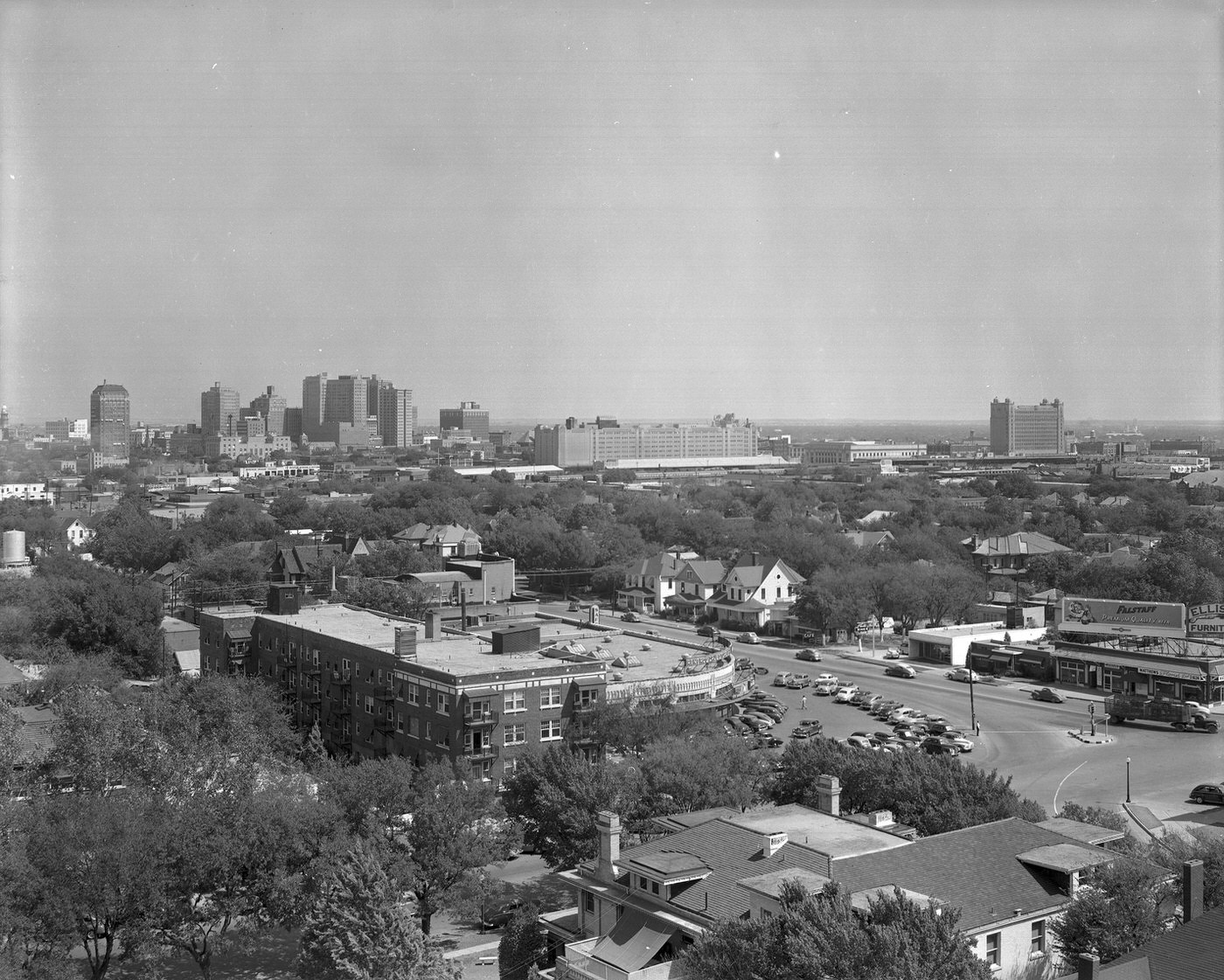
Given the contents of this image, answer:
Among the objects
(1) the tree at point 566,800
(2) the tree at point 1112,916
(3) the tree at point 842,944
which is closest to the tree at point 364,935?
(3) the tree at point 842,944

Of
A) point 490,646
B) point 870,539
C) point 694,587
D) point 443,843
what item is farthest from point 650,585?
point 443,843

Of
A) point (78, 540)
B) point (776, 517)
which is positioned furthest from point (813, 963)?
point (78, 540)

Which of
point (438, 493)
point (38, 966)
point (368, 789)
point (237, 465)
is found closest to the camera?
point (38, 966)

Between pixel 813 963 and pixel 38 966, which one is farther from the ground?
pixel 813 963

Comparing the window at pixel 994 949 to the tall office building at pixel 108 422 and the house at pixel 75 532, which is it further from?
the tall office building at pixel 108 422

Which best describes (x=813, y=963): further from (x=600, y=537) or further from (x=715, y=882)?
(x=600, y=537)

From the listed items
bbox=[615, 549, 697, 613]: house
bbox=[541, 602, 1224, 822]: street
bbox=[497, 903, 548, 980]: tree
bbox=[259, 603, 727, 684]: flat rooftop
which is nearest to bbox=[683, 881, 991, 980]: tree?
bbox=[497, 903, 548, 980]: tree
